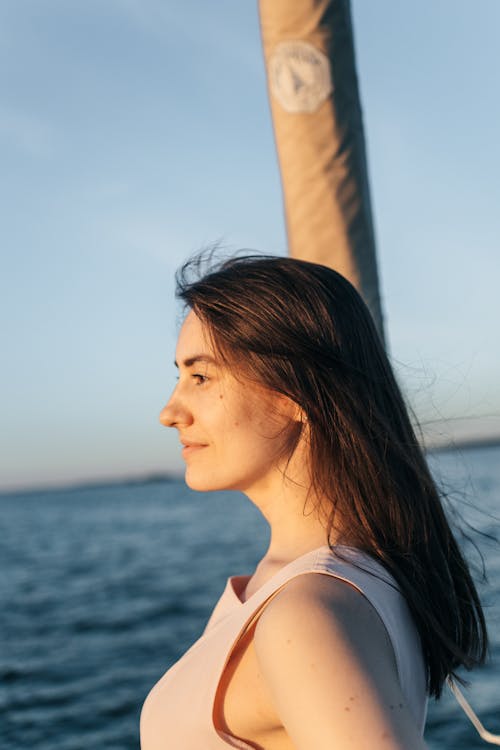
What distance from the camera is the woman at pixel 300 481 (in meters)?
1.46

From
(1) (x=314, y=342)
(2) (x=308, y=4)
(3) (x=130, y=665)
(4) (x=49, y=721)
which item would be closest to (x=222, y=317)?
(1) (x=314, y=342)

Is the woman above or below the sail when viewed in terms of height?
below

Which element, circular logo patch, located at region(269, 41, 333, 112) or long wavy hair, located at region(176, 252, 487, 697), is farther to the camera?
circular logo patch, located at region(269, 41, 333, 112)

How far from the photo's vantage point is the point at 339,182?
1.77 m

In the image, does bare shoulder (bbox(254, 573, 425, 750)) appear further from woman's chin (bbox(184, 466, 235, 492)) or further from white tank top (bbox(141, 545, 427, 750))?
woman's chin (bbox(184, 466, 235, 492))

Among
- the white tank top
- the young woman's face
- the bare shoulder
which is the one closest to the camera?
the bare shoulder

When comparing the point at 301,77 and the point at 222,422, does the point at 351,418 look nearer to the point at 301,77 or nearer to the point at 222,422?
the point at 222,422

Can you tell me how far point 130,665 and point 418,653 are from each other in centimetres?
1455

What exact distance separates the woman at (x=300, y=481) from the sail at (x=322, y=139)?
3.1 inches

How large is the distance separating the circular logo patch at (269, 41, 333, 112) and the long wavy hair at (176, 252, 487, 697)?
34 cm

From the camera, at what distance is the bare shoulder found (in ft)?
3.67

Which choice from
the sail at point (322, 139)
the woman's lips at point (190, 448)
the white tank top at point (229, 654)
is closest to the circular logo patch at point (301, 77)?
the sail at point (322, 139)

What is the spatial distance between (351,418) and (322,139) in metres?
0.60

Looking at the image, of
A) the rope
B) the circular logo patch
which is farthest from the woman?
the circular logo patch
